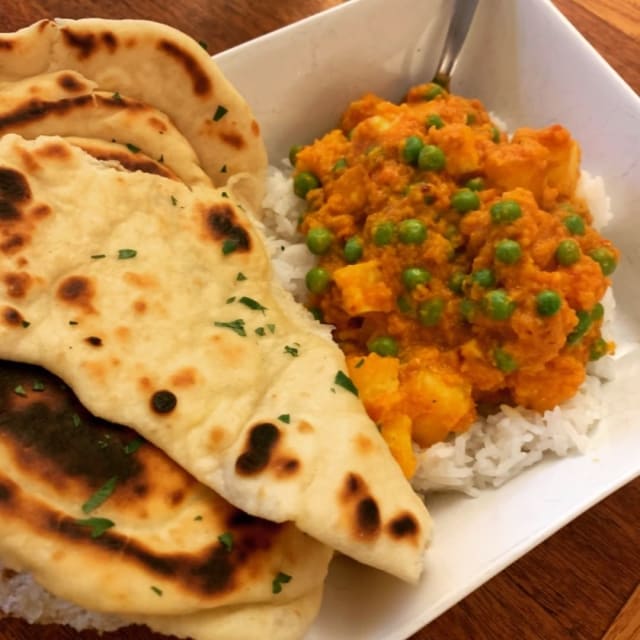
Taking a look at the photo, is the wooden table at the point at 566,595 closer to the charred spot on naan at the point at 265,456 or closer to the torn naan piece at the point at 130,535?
the torn naan piece at the point at 130,535

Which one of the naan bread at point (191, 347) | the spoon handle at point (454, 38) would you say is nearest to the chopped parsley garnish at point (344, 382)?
the naan bread at point (191, 347)

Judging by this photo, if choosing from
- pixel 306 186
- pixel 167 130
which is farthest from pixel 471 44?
pixel 167 130

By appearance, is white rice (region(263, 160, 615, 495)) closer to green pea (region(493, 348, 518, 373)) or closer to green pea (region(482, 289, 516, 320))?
green pea (region(493, 348, 518, 373))

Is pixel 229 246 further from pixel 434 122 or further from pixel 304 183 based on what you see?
pixel 434 122

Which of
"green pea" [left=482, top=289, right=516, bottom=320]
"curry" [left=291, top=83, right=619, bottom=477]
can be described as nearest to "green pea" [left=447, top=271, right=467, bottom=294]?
"curry" [left=291, top=83, right=619, bottom=477]

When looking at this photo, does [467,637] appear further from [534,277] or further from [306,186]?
[306,186]

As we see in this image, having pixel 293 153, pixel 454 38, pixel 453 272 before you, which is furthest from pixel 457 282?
pixel 454 38
